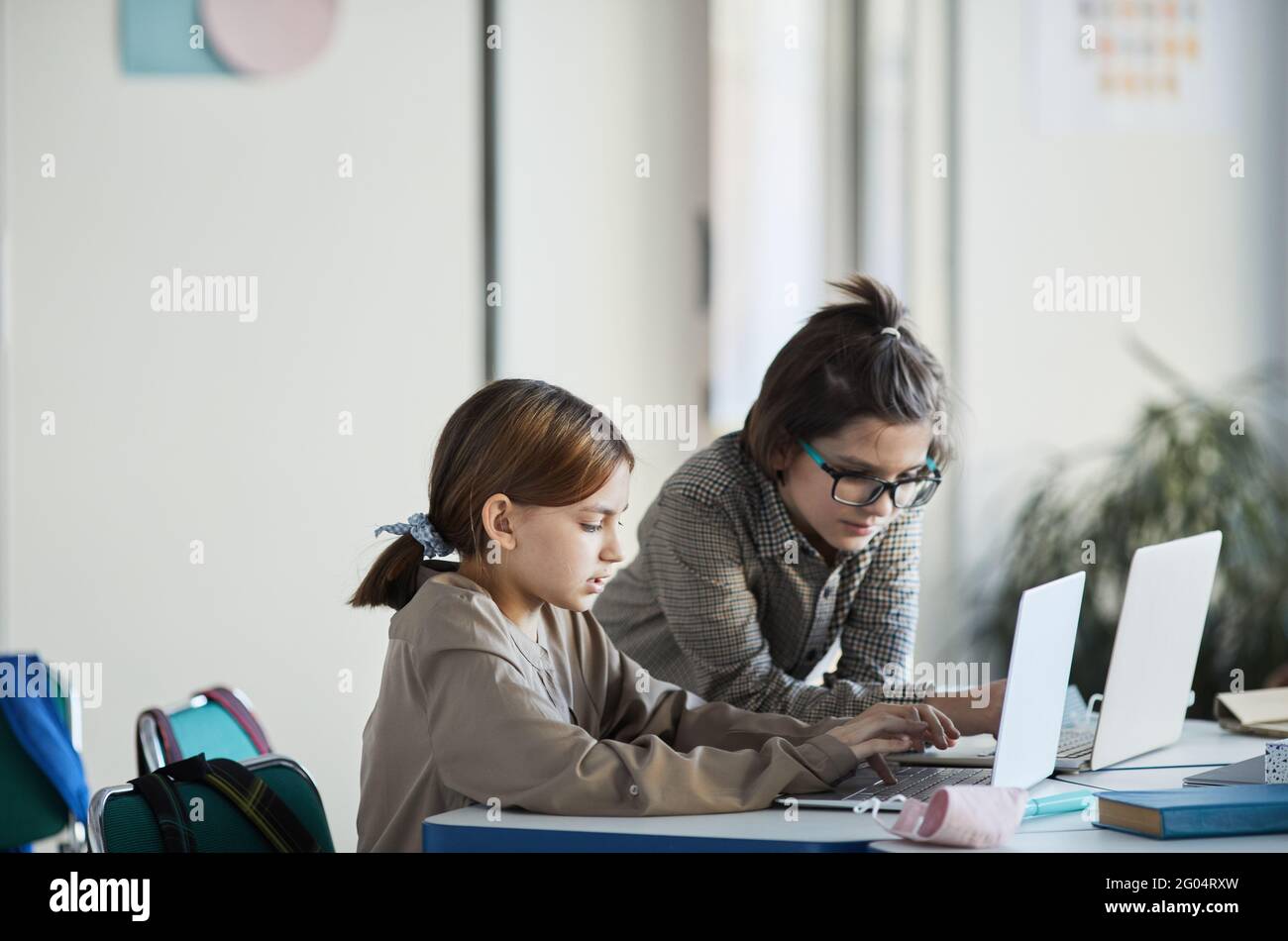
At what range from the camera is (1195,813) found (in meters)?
1.29

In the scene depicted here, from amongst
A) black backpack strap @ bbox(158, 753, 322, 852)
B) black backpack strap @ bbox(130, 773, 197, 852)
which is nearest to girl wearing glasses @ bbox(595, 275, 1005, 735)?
black backpack strap @ bbox(158, 753, 322, 852)

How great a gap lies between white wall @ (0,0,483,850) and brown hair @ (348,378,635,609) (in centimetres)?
184

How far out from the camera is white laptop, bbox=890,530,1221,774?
1617 mm

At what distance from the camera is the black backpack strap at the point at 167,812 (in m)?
1.38

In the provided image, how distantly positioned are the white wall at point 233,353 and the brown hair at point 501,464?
6.05 feet

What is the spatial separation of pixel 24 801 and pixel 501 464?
49.6 inches

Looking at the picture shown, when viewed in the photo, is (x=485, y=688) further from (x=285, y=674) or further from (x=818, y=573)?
(x=285, y=674)

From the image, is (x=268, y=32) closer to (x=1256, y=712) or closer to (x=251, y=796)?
(x=251, y=796)

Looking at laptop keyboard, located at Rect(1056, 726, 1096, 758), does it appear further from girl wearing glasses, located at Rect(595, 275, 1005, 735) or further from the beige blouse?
the beige blouse

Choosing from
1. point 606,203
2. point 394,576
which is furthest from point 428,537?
point 606,203

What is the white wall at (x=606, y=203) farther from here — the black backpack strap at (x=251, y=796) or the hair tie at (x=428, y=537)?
the black backpack strap at (x=251, y=796)

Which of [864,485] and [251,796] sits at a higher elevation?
[864,485]

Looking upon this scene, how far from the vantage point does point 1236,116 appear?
3.75 m

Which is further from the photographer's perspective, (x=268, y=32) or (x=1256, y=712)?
(x=268, y=32)
